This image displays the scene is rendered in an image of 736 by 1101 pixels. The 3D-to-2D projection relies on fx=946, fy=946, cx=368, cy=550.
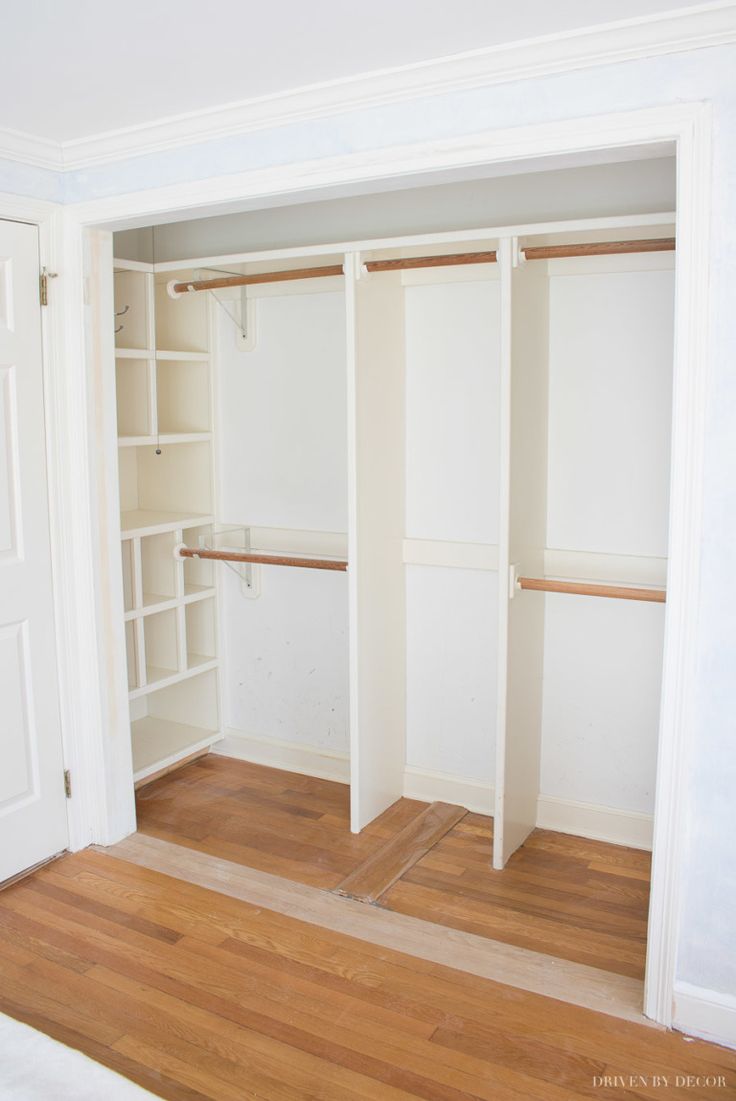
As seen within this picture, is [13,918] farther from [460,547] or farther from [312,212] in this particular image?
[312,212]

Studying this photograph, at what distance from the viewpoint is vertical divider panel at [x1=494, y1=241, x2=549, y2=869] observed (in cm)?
290

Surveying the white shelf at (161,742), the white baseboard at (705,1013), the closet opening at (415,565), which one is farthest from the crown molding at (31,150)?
the white baseboard at (705,1013)

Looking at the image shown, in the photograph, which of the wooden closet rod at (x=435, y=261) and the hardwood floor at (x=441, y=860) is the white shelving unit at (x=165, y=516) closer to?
the hardwood floor at (x=441, y=860)

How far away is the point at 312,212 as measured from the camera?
11.6ft

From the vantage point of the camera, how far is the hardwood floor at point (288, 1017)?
83.7 inches

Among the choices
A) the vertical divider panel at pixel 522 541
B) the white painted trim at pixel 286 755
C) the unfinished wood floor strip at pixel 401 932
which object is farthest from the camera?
the white painted trim at pixel 286 755

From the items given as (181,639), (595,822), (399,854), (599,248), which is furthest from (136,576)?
(599,248)

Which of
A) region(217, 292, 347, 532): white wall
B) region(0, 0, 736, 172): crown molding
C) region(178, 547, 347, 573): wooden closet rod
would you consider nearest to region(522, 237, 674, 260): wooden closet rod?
region(0, 0, 736, 172): crown molding

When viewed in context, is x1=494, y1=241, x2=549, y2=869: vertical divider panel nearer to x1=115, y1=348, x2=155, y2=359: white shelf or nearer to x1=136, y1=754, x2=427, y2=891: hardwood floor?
x1=136, y1=754, x2=427, y2=891: hardwood floor

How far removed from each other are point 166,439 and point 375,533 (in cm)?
95

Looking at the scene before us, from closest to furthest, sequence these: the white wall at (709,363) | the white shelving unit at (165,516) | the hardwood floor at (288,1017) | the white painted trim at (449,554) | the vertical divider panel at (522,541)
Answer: the white wall at (709,363)
the hardwood floor at (288,1017)
the vertical divider panel at (522,541)
the white painted trim at (449,554)
the white shelving unit at (165,516)

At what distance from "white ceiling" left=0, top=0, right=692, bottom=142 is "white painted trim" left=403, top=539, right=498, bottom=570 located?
1.63 meters

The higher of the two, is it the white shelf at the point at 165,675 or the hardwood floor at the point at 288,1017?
the white shelf at the point at 165,675

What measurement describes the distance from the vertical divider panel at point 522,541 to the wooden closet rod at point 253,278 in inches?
26.7
